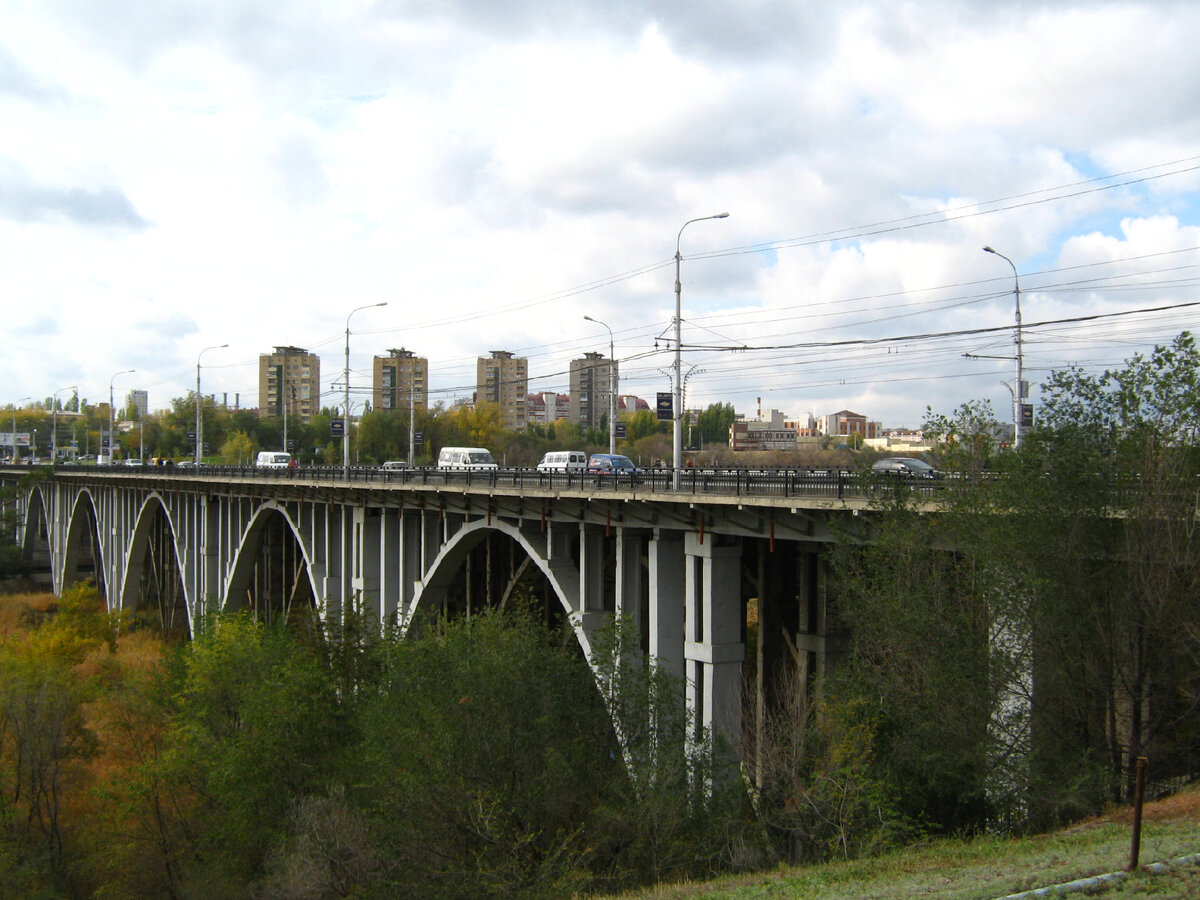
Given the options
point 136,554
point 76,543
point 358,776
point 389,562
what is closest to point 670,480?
point 358,776

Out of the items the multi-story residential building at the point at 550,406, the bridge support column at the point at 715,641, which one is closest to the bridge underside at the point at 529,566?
the bridge support column at the point at 715,641

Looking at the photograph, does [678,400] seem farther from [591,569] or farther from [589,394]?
[589,394]

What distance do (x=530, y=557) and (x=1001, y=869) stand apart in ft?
66.6

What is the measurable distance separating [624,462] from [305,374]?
12956 centimetres

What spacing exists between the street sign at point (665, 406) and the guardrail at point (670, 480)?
1.52m

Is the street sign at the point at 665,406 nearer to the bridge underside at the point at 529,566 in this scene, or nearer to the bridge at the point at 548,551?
the bridge at the point at 548,551

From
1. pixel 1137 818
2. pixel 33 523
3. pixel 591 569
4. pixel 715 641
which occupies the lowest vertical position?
pixel 33 523

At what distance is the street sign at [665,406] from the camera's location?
26.7 metres

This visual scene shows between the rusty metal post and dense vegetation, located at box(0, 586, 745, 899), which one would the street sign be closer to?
dense vegetation, located at box(0, 586, 745, 899)

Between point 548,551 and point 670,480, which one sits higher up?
point 670,480

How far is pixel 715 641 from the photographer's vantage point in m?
21.0

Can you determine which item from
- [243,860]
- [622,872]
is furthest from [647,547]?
[243,860]

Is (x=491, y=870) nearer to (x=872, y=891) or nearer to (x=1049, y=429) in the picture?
(x=872, y=891)

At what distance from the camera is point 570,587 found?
88.1 ft
